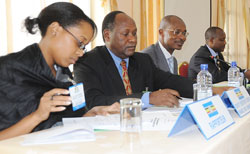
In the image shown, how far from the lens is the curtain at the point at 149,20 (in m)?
4.49

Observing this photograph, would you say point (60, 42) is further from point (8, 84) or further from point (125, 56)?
point (125, 56)

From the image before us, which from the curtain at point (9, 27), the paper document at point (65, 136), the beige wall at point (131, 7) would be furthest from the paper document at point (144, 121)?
the beige wall at point (131, 7)

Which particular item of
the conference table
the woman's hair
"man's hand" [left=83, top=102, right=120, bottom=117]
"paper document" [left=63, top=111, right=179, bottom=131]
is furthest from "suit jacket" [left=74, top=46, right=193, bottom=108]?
the conference table

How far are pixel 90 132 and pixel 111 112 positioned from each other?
1.54 ft

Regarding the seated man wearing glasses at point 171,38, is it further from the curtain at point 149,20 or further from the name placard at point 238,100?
the name placard at point 238,100

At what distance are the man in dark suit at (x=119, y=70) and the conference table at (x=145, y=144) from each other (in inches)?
34.8

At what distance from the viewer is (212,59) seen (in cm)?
413

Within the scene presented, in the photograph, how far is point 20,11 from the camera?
9.41 feet

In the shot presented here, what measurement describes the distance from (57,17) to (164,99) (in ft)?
2.53

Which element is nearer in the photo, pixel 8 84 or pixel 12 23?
pixel 8 84

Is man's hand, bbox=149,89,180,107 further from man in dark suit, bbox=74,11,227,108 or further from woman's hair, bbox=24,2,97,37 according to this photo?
woman's hair, bbox=24,2,97,37

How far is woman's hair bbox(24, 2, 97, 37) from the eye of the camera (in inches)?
62.9

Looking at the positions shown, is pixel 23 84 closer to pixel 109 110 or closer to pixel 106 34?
pixel 109 110

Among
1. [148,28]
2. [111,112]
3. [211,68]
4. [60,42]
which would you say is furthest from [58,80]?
[148,28]
